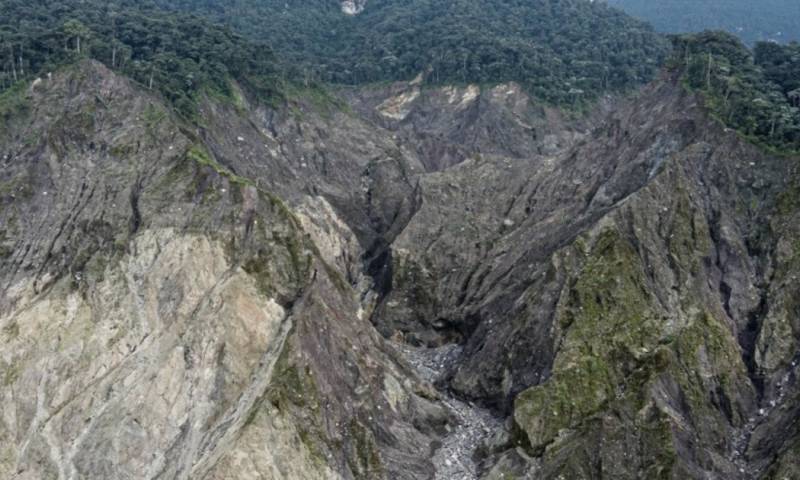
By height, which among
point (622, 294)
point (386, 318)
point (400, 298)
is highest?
point (622, 294)

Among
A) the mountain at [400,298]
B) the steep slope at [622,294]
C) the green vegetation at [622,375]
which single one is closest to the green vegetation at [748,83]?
the mountain at [400,298]

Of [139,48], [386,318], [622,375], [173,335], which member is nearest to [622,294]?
[622,375]

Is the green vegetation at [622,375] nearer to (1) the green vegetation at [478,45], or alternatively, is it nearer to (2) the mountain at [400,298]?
(2) the mountain at [400,298]

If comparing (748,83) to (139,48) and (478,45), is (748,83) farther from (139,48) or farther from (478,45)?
(478,45)

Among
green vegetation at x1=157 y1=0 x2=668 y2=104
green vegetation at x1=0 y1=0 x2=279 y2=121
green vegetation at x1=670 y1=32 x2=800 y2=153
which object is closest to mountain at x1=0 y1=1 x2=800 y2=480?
green vegetation at x1=670 y1=32 x2=800 y2=153

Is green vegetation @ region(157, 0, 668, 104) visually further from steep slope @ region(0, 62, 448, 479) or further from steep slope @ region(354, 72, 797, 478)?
steep slope @ region(0, 62, 448, 479)

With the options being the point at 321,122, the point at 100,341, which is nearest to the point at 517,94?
the point at 321,122

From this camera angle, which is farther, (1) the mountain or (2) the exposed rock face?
(1) the mountain
